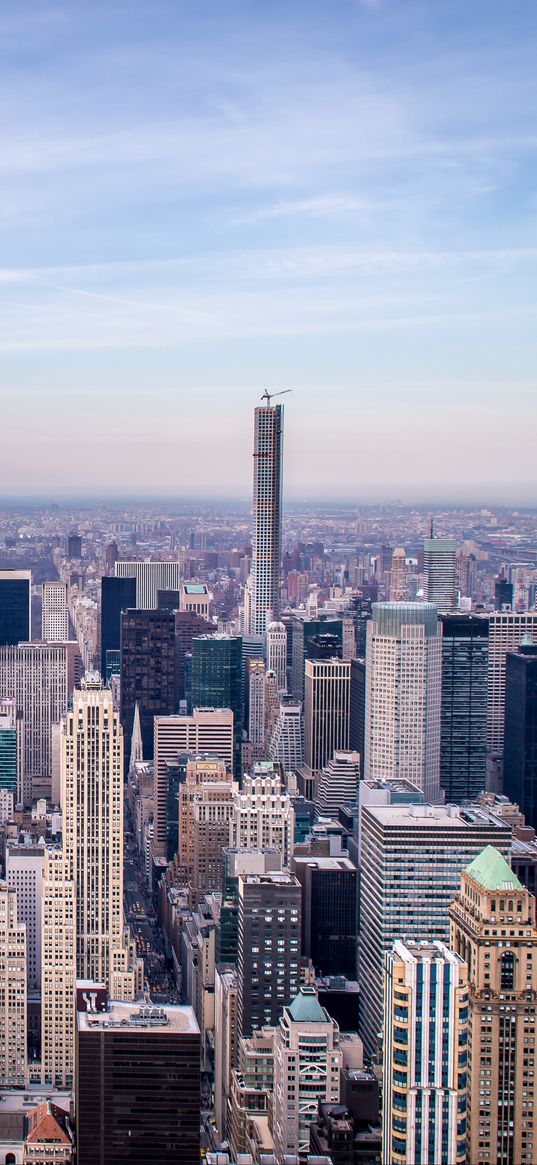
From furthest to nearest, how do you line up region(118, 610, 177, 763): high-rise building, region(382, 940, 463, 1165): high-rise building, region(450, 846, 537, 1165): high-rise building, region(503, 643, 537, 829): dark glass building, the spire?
region(118, 610, 177, 763): high-rise building, the spire, region(503, 643, 537, 829): dark glass building, region(450, 846, 537, 1165): high-rise building, region(382, 940, 463, 1165): high-rise building

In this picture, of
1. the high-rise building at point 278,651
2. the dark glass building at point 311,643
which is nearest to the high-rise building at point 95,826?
the dark glass building at point 311,643

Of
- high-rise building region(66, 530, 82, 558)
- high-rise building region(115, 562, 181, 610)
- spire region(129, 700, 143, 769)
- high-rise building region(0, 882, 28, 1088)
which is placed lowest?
high-rise building region(0, 882, 28, 1088)

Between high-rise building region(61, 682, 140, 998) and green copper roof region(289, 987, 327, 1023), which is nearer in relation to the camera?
green copper roof region(289, 987, 327, 1023)

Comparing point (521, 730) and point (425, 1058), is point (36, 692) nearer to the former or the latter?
point (521, 730)

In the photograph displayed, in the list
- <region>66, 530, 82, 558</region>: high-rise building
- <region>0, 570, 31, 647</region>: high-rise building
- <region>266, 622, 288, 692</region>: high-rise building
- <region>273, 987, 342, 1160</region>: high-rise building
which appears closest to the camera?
<region>273, 987, 342, 1160</region>: high-rise building

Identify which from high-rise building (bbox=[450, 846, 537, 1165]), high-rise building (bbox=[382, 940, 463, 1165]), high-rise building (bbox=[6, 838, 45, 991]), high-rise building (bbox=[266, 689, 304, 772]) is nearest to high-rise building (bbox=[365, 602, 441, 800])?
high-rise building (bbox=[266, 689, 304, 772])

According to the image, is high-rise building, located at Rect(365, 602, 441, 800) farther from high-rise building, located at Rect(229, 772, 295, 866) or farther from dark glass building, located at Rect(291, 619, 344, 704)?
dark glass building, located at Rect(291, 619, 344, 704)
